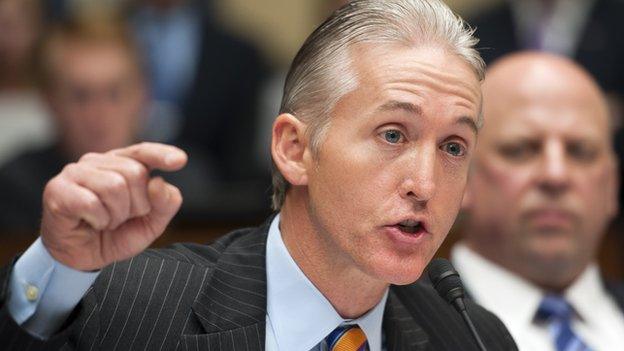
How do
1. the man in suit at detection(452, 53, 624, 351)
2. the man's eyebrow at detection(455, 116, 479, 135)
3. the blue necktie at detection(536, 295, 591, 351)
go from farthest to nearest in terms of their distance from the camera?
1. the man in suit at detection(452, 53, 624, 351)
2. the blue necktie at detection(536, 295, 591, 351)
3. the man's eyebrow at detection(455, 116, 479, 135)

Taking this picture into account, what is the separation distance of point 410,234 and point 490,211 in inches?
47.8

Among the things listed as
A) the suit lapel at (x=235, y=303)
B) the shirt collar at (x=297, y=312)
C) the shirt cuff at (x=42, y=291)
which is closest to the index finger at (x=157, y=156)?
the shirt cuff at (x=42, y=291)

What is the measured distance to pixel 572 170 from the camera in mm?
3596

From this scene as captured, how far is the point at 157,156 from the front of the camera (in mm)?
2045

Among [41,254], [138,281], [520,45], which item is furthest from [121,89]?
[41,254]

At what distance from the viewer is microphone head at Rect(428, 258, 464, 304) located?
2.51m

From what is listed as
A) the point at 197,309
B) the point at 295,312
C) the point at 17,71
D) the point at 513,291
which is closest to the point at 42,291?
the point at 197,309

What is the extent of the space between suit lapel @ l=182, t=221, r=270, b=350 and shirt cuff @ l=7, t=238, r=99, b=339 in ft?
1.14

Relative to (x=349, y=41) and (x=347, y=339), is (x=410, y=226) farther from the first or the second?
(x=349, y=41)

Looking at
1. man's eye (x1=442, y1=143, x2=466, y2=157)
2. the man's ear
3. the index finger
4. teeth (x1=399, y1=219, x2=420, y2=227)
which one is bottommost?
teeth (x1=399, y1=219, x2=420, y2=227)

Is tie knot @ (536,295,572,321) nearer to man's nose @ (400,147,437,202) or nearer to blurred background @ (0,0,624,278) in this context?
blurred background @ (0,0,624,278)

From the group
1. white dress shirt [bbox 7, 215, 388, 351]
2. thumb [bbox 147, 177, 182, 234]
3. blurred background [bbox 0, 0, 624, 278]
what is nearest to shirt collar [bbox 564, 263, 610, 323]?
blurred background [bbox 0, 0, 624, 278]

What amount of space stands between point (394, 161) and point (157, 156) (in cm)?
62

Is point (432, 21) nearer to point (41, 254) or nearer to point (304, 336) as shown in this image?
point (304, 336)
